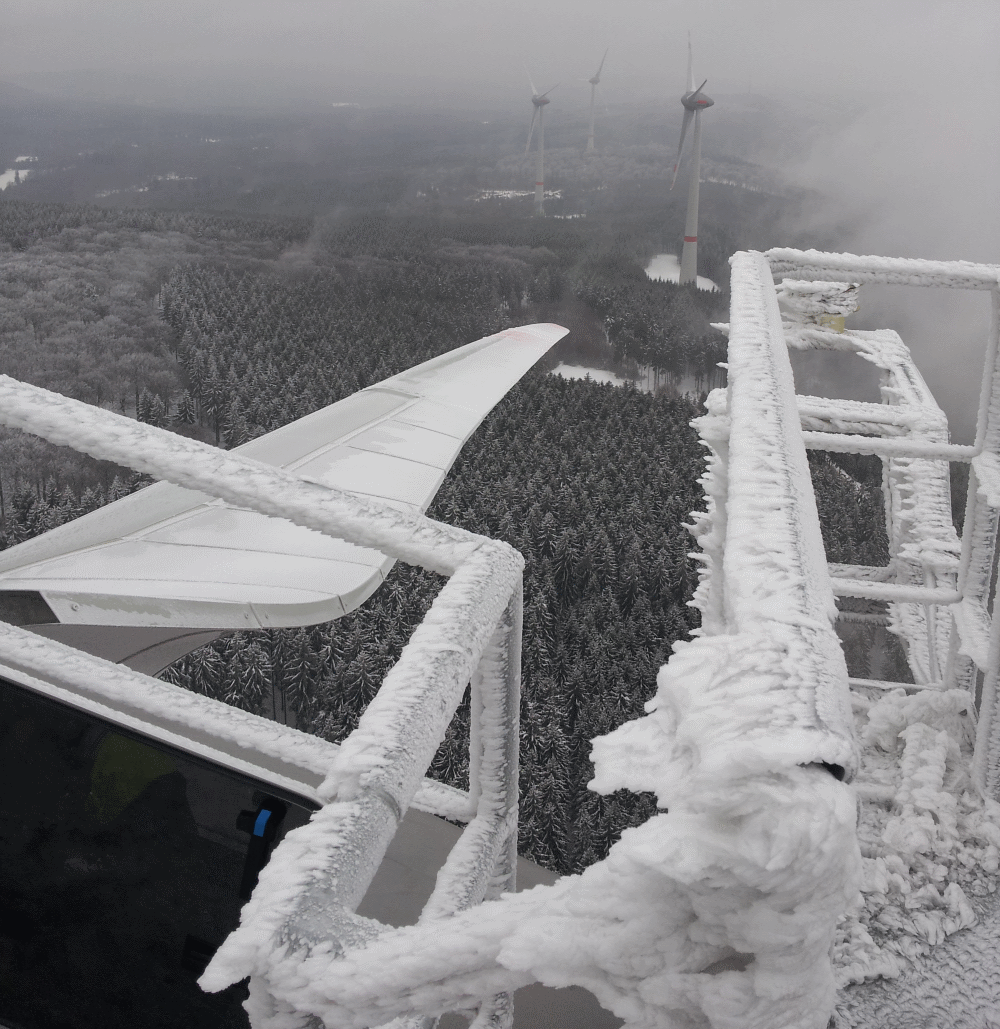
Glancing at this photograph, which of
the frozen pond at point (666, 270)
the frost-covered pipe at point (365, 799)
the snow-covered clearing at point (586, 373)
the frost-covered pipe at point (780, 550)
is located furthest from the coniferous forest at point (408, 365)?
the frost-covered pipe at point (780, 550)

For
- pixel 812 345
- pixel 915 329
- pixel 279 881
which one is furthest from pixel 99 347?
pixel 915 329

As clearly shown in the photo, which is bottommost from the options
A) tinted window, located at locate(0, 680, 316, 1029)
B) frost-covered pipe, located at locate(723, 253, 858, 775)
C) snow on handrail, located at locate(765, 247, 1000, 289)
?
tinted window, located at locate(0, 680, 316, 1029)

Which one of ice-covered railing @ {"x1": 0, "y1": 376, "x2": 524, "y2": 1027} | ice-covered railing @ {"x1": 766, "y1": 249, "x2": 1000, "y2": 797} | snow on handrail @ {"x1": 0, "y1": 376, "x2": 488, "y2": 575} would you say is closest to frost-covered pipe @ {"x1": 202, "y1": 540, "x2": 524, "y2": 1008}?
ice-covered railing @ {"x1": 0, "y1": 376, "x2": 524, "y2": 1027}

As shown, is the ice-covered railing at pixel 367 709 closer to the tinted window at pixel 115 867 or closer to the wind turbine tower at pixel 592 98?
the tinted window at pixel 115 867

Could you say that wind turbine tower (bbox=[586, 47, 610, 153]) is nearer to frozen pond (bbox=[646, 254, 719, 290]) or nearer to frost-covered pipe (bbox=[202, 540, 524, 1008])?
frozen pond (bbox=[646, 254, 719, 290])

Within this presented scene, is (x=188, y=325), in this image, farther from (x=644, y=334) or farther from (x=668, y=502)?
(x=644, y=334)

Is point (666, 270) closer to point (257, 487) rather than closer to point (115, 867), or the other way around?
point (115, 867)

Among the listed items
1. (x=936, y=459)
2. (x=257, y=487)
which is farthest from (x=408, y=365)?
(x=257, y=487)
